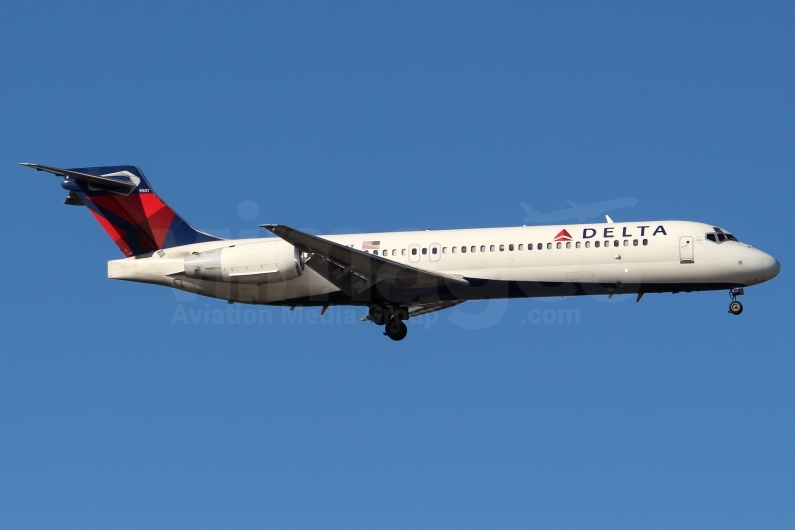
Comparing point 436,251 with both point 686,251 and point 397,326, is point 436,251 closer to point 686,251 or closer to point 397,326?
point 397,326

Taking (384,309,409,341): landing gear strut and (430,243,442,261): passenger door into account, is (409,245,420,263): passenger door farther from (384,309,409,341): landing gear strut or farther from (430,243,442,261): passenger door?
(384,309,409,341): landing gear strut

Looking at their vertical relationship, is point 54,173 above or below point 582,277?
above

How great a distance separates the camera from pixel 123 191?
36.1 metres

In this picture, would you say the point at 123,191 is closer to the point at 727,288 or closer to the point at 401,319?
the point at 401,319

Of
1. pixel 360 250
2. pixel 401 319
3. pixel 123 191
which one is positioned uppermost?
pixel 123 191

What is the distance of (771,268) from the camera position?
31844mm

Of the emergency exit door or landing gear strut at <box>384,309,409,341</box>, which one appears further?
landing gear strut at <box>384,309,409,341</box>

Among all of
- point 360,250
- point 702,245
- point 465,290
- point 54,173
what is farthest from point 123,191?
point 702,245

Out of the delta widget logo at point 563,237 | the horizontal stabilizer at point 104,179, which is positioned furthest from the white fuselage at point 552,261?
the horizontal stabilizer at point 104,179

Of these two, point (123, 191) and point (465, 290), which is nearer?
point (465, 290)

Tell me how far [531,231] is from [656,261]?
144 inches

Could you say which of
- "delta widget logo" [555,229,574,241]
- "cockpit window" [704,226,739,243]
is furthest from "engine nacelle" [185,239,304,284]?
"cockpit window" [704,226,739,243]

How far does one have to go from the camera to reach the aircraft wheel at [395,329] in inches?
1350

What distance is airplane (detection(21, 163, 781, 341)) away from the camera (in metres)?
31.8
